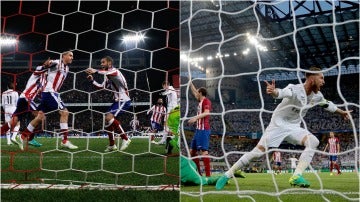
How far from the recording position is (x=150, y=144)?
173cm

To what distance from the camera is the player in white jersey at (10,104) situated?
69.2 inches

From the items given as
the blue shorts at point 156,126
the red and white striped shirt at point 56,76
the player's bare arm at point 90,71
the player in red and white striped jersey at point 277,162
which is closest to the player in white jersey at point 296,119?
the blue shorts at point 156,126

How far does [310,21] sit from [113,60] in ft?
5.41

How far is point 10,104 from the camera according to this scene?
1784 mm

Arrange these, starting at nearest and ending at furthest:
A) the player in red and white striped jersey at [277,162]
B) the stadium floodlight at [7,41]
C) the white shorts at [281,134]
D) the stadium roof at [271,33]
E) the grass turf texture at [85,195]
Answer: the grass turf texture at [85,195], the white shorts at [281,134], the stadium floodlight at [7,41], the stadium roof at [271,33], the player in red and white striped jersey at [277,162]

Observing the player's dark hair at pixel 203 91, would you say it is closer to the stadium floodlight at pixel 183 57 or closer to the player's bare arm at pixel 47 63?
the stadium floodlight at pixel 183 57

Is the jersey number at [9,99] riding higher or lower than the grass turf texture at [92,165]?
higher

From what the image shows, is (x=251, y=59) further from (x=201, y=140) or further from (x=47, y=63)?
(x=47, y=63)

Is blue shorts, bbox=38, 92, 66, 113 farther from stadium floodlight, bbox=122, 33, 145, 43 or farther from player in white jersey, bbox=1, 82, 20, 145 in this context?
stadium floodlight, bbox=122, 33, 145, 43

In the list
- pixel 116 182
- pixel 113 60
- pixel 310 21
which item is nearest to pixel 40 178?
pixel 116 182

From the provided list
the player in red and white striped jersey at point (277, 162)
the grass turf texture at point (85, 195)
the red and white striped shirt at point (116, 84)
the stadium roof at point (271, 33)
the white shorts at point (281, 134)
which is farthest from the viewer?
the player in red and white striped jersey at point (277, 162)

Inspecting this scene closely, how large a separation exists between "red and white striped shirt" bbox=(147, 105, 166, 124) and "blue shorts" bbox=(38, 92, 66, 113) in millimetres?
426

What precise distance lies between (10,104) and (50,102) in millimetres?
206

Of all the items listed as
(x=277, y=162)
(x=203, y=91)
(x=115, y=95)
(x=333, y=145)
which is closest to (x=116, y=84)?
(x=115, y=95)
